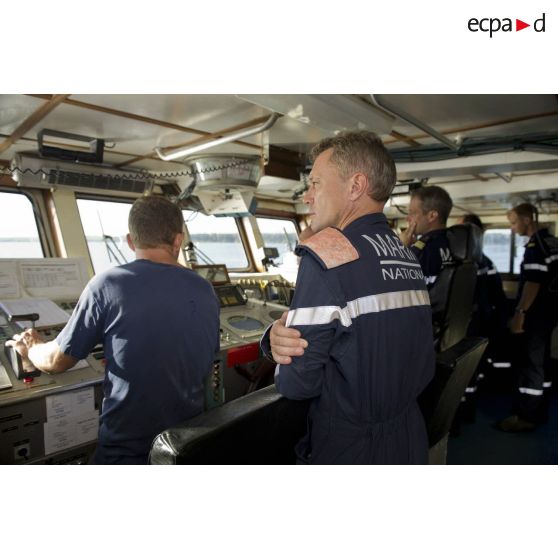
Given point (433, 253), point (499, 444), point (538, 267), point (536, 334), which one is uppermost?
point (433, 253)

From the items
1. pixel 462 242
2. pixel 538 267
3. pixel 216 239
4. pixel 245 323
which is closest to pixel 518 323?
pixel 538 267

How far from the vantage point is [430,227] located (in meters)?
2.51

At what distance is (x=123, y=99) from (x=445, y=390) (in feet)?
6.81

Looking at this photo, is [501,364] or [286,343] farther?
[501,364]

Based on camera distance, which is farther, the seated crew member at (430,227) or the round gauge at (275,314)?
the round gauge at (275,314)

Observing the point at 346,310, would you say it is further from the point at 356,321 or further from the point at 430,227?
the point at 430,227

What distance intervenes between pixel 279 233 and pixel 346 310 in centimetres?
556

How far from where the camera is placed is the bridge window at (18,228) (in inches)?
134

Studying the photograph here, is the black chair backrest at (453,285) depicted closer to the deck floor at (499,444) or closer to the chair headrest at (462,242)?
the chair headrest at (462,242)

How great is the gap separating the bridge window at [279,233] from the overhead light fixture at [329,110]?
3609 millimetres

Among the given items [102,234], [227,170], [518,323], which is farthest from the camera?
[102,234]

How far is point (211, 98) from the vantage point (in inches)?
87.5

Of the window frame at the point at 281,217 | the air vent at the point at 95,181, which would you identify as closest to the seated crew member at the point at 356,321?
the air vent at the point at 95,181
